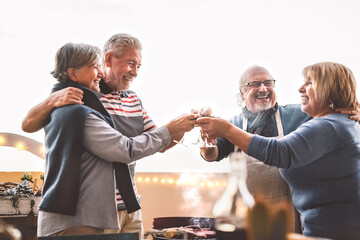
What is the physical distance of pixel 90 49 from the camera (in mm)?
1874

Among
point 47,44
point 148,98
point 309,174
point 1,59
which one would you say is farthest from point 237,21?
point 309,174

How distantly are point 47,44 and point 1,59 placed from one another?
1.96 feet

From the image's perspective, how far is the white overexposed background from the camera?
425 centimetres

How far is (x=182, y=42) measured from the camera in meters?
4.46

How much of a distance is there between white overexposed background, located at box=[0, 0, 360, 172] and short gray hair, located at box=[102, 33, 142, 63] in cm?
207

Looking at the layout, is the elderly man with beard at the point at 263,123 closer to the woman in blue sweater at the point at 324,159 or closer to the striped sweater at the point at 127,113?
the striped sweater at the point at 127,113

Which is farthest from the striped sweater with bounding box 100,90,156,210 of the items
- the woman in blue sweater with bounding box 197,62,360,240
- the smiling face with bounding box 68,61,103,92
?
the woman in blue sweater with bounding box 197,62,360,240

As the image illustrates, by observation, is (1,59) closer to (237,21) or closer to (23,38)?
(23,38)

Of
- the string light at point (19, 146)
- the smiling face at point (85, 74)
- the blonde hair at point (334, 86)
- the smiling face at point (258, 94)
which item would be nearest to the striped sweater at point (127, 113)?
the smiling face at point (85, 74)

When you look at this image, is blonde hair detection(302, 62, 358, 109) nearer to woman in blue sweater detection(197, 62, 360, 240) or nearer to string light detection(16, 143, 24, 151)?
woman in blue sweater detection(197, 62, 360, 240)

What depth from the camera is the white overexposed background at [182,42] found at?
4.25 m

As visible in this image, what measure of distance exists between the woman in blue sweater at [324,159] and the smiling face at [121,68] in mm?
769

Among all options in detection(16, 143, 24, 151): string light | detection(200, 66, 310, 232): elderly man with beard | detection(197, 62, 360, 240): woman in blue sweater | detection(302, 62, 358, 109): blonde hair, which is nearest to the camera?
detection(197, 62, 360, 240): woman in blue sweater

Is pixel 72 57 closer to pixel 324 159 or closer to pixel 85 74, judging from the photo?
pixel 85 74
